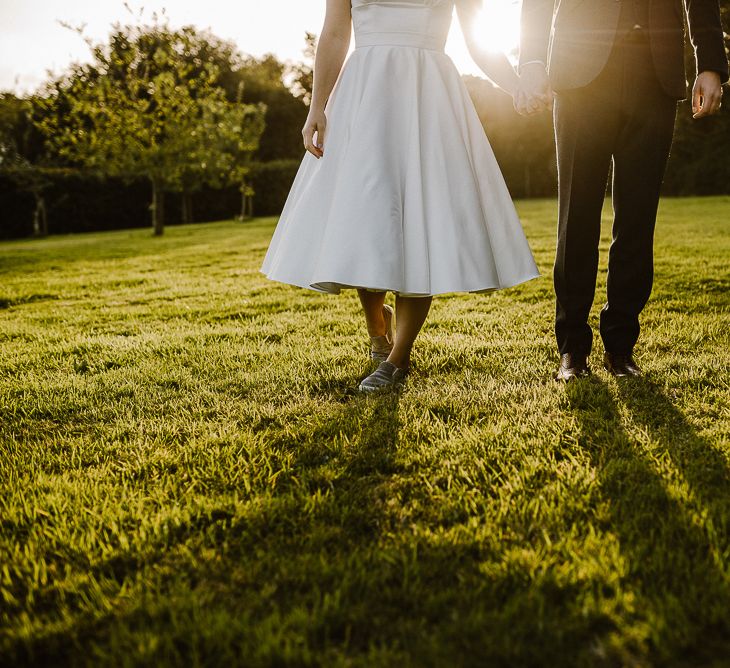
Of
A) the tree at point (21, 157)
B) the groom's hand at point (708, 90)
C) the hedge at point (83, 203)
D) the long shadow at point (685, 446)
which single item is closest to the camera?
the long shadow at point (685, 446)

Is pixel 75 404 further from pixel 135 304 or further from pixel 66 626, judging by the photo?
pixel 135 304

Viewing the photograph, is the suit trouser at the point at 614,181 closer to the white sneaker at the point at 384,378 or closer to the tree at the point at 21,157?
the white sneaker at the point at 384,378

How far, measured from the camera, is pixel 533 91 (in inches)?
123

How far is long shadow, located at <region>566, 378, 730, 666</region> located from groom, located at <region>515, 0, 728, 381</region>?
816 mm

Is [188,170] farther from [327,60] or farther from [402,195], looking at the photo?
[402,195]

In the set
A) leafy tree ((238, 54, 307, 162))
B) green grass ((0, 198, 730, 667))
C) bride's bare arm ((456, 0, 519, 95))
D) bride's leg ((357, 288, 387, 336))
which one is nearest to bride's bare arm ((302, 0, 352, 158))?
bride's bare arm ((456, 0, 519, 95))

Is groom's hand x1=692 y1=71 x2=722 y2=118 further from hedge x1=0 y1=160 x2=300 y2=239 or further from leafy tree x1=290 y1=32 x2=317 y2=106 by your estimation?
leafy tree x1=290 y1=32 x2=317 y2=106

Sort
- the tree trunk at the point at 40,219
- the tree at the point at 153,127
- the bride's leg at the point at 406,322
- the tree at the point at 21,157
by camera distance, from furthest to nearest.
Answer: the tree trunk at the point at 40,219
the tree at the point at 21,157
the tree at the point at 153,127
the bride's leg at the point at 406,322

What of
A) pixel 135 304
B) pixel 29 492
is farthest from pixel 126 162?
pixel 29 492

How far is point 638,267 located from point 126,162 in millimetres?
15867

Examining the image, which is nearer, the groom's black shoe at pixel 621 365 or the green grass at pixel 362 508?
the green grass at pixel 362 508

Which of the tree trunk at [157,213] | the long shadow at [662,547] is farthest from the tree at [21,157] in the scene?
the long shadow at [662,547]

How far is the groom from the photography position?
2.98 m

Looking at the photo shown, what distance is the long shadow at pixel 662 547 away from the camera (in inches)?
55.0
